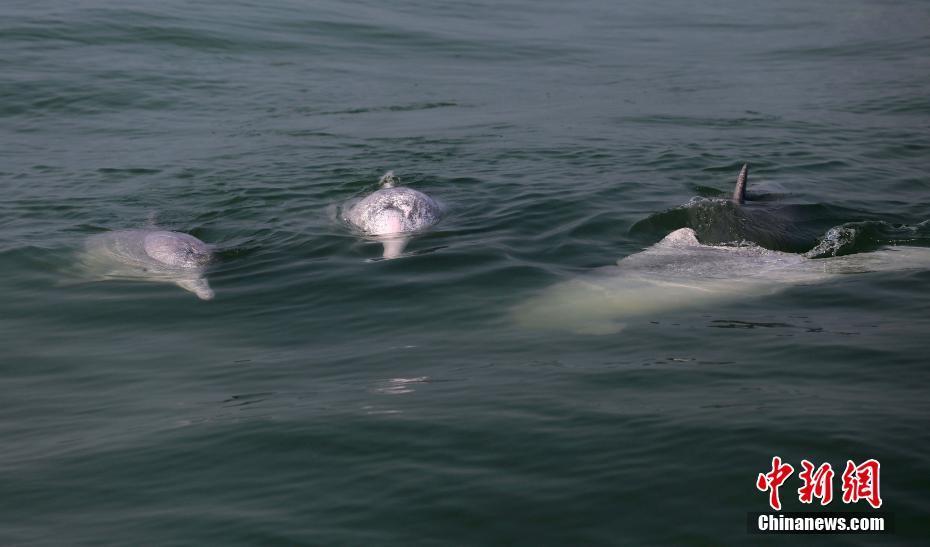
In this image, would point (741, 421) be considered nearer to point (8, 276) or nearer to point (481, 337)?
point (481, 337)

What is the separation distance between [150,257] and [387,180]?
12.9 feet

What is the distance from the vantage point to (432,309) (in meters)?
9.03

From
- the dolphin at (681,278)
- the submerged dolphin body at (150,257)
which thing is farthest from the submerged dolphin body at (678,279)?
the submerged dolphin body at (150,257)

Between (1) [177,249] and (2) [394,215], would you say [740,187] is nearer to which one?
(2) [394,215]

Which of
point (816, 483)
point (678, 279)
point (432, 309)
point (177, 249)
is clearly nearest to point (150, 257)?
point (177, 249)

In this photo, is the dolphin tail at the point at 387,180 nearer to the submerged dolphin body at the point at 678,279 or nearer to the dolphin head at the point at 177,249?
the dolphin head at the point at 177,249

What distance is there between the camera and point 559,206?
12656mm

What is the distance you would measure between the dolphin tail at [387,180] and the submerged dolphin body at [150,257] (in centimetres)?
313

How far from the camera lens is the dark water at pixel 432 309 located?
5.59m

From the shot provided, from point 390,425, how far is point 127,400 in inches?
76.3

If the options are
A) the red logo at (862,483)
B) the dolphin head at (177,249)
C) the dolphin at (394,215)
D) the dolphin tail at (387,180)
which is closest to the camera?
the red logo at (862,483)

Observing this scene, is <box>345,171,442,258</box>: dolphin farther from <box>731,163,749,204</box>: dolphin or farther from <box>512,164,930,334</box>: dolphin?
<box>731,163,749,204</box>: dolphin

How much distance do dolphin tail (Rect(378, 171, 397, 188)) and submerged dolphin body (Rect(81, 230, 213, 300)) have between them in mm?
3132

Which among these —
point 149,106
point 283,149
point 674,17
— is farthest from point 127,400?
point 674,17
